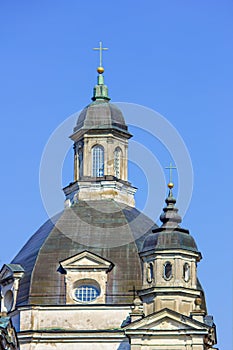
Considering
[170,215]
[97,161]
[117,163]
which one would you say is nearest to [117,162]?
[117,163]

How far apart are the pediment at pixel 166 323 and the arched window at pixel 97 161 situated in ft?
60.3

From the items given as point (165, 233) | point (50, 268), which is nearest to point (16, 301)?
point (50, 268)

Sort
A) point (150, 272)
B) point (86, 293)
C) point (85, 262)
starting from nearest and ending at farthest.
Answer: point (150, 272)
point (85, 262)
point (86, 293)

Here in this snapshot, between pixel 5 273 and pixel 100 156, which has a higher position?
pixel 100 156

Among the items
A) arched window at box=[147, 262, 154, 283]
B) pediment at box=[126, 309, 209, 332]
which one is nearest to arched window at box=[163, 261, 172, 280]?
arched window at box=[147, 262, 154, 283]

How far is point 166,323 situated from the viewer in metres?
106

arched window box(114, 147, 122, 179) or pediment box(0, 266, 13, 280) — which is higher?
arched window box(114, 147, 122, 179)

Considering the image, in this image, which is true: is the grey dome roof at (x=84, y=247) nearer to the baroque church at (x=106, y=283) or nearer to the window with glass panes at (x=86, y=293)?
the baroque church at (x=106, y=283)

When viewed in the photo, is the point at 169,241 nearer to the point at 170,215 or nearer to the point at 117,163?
the point at 170,215

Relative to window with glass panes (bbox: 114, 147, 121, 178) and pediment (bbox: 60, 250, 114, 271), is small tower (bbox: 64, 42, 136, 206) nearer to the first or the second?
window with glass panes (bbox: 114, 147, 121, 178)

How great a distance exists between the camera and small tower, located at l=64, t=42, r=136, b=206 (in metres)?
119

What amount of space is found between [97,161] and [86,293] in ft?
43.4

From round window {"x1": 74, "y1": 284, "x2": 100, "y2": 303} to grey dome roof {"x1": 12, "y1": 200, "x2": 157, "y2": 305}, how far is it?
93 centimetres

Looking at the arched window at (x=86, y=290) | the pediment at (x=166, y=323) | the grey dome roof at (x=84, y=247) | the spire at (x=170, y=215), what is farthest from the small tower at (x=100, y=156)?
the pediment at (x=166, y=323)
